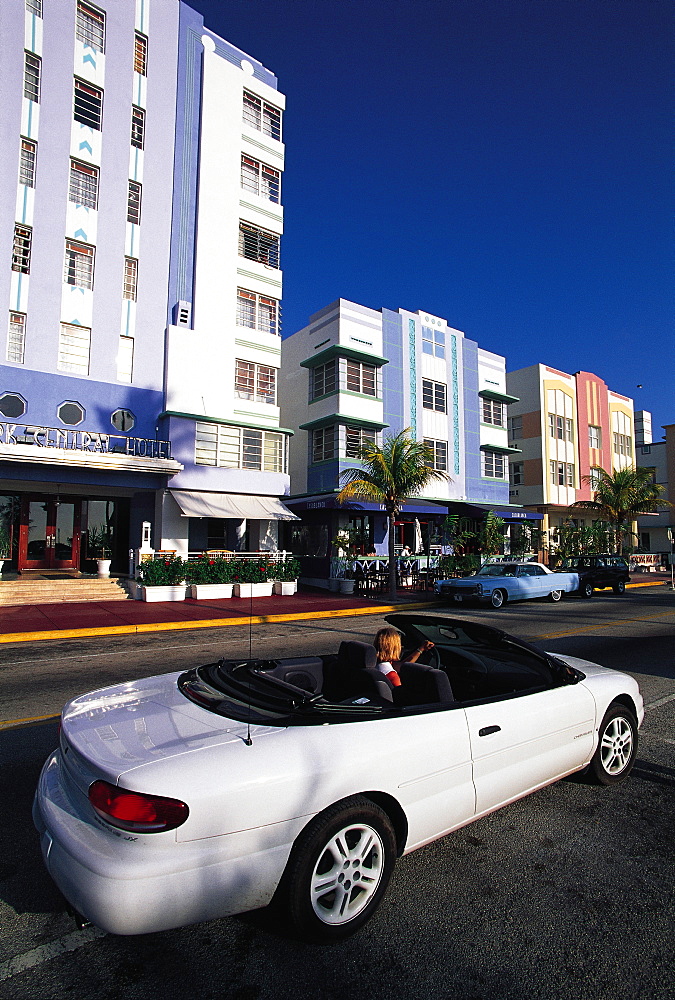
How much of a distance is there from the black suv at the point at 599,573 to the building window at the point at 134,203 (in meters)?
21.9

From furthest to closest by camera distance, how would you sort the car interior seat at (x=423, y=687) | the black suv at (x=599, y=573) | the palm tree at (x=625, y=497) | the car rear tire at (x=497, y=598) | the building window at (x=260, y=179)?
the palm tree at (x=625, y=497) → the building window at (x=260, y=179) → the black suv at (x=599, y=573) → the car rear tire at (x=497, y=598) → the car interior seat at (x=423, y=687)

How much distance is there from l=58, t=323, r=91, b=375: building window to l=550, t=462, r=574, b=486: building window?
30355 millimetres

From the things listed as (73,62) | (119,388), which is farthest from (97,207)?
(119,388)

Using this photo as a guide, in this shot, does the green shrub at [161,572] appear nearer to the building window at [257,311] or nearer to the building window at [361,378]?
the building window at [257,311]

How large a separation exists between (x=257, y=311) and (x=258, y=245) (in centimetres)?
326

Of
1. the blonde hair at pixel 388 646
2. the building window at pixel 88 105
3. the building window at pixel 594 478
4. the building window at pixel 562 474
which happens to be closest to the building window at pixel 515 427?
the building window at pixel 562 474

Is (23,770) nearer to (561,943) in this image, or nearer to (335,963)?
(335,963)

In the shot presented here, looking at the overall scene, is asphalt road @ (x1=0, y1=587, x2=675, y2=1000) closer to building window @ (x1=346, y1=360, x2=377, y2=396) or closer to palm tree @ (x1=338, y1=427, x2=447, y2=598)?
palm tree @ (x1=338, y1=427, x2=447, y2=598)

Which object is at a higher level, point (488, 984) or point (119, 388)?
point (119, 388)

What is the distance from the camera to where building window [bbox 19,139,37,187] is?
65.1ft

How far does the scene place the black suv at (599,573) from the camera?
68.3ft

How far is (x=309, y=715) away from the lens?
9.00ft

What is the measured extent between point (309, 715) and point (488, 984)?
1.28 m

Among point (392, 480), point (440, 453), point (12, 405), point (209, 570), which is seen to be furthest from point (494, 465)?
point (12, 405)
